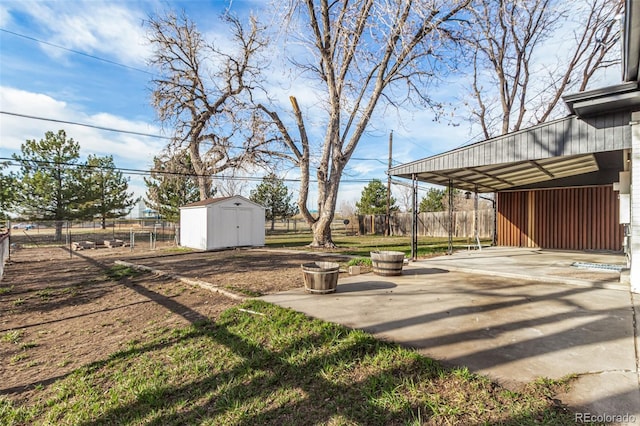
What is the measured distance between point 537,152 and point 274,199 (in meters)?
24.1

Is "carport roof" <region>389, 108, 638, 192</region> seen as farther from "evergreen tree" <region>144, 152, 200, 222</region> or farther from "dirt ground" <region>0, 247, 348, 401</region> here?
"evergreen tree" <region>144, 152, 200, 222</region>

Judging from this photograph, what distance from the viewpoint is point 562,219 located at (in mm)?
11984

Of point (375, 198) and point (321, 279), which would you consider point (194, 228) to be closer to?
point (321, 279)

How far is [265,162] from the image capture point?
18.0 metres

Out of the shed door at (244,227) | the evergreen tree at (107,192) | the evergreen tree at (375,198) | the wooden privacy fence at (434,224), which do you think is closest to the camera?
the shed door at (244,227)

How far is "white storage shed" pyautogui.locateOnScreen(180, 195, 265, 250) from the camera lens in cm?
1480

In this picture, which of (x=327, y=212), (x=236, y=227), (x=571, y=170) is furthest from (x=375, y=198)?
(x=571, y=170)

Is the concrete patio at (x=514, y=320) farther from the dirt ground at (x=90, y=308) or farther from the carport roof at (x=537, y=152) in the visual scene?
the carport roof at (x=537, y=152)

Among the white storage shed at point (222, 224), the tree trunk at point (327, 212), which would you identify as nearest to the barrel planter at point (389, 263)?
the tree trunk at point (327, 212)

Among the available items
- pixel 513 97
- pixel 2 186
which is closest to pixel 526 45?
pixel 513 97

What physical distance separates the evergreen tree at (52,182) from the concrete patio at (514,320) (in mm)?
23060

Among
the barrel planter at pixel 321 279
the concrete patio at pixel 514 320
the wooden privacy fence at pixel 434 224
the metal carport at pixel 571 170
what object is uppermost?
the metal carport at pixel 571 170

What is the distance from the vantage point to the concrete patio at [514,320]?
256 cm

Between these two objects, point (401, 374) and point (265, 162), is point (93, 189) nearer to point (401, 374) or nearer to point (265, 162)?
point (265, 162)
